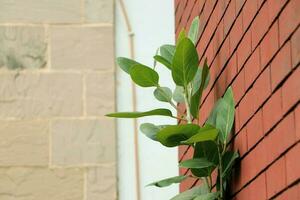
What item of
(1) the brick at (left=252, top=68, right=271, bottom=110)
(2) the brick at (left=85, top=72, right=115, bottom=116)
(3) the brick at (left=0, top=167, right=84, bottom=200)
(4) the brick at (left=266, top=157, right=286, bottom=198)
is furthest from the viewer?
(2) the brick at (left=85, top=72, right=115, bottom=116)

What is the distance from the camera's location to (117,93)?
355 centimetres

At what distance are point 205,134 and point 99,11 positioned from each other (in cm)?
168

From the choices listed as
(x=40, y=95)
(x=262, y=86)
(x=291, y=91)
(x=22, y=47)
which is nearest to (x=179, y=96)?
(x=262, y=86)

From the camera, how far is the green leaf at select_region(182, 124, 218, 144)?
2.05m

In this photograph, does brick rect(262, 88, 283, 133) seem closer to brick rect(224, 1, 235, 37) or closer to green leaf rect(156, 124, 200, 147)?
green leaf rect(156, 124, 200, 147)

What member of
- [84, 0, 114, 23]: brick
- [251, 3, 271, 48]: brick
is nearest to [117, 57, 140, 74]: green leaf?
[251, 3, 271, 48]: brick

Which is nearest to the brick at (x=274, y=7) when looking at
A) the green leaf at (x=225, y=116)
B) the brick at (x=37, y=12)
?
the green leaf at (x=225, y=116)

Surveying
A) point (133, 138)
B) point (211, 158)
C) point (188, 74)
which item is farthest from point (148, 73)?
point (133, 138)

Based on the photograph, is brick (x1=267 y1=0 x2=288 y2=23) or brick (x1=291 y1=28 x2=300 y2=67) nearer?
brick (x1=291 y1=28 x2=300 y2=67)

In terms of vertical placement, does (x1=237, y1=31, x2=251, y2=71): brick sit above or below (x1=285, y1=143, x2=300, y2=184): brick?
above

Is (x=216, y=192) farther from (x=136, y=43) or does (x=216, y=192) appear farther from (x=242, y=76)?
(x=136, y=43)

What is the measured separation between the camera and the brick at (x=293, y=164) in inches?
62.5

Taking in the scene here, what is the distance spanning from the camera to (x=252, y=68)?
1.99 m

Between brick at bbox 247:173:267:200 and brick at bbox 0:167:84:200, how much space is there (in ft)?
5.11
